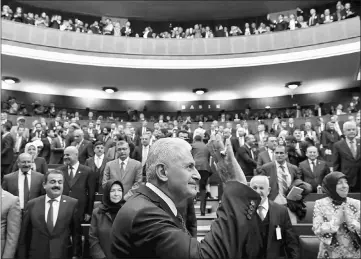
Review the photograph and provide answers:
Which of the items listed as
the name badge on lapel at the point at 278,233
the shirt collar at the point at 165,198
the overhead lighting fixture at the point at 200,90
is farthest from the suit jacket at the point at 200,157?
the overhead lighting fixture at the point at 200,90

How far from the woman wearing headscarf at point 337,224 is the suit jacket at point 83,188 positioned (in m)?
2.74

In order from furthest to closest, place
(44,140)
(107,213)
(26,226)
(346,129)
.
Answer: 1. (44,140)
2. (346,129)
3. (26,226)
4. (107,213)

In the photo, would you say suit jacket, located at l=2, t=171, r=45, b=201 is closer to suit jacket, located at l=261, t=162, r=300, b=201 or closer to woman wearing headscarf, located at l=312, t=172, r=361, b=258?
suit jacket, located at l=261, t=162, r=300, b=201

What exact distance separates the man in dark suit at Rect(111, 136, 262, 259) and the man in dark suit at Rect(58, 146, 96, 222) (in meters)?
3.66

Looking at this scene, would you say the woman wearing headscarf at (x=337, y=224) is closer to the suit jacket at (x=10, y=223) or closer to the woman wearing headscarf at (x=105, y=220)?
the woman wearing headscarf at (x=105, y=220)

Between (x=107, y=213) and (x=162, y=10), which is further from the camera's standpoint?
(x=162, y=10)

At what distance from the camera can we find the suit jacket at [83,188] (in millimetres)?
4801

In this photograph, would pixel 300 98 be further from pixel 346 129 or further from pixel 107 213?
pixel 107 213

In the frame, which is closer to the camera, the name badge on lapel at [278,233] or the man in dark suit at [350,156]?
the name badge on lapel at [278,233]

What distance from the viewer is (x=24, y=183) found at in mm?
4543

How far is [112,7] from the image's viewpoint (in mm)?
16703

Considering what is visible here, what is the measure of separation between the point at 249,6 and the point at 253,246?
16.4 meters

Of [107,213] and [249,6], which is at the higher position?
[249,6]

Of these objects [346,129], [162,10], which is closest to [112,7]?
[162,10]
